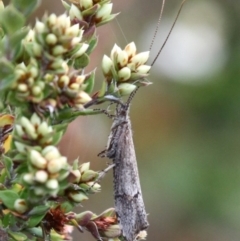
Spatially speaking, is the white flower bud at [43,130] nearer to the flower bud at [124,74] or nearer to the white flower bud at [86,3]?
the flower bud at [124,74]

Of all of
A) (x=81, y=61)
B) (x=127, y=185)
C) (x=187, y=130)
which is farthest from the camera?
(x=187, y=130)

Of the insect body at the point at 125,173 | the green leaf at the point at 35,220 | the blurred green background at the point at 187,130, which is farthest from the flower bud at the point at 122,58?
the blurred green background at the point at 187,130

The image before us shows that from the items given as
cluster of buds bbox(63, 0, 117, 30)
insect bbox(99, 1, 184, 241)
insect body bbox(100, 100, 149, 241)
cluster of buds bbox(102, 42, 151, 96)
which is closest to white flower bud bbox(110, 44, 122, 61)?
cluster of buds bbox(102, 42, 151, 96)

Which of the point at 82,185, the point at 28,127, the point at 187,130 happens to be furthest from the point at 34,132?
the point at 187,130

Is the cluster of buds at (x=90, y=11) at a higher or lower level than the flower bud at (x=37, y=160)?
higher

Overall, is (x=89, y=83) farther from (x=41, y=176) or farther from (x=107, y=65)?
(x=41, y=176)

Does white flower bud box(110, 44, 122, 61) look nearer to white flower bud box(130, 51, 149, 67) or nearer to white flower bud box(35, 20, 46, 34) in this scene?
white flower bud box(130, 51, 149, 67)

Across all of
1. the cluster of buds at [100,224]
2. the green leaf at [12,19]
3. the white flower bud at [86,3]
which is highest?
the green leaf at [12,19]
